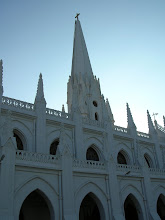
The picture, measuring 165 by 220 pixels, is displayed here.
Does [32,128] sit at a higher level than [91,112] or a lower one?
lower

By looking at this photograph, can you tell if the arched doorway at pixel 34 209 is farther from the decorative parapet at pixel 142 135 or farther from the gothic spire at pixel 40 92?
the decorative parapet at pixel 142 135

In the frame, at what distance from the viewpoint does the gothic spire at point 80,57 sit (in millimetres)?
31233

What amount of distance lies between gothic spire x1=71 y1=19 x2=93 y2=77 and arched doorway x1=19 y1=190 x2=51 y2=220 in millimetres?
16095

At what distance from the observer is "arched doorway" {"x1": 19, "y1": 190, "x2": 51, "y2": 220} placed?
59.0ft

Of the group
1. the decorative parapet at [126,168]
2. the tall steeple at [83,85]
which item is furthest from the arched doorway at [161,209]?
the tall steeple at [83,85]

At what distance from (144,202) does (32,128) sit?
10035 mm

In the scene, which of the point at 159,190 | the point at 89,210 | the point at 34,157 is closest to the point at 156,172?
the point at 159,190

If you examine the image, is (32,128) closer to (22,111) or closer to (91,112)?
(22,111)

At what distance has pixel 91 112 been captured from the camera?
27875 millimetres

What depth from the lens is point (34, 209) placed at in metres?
18.5

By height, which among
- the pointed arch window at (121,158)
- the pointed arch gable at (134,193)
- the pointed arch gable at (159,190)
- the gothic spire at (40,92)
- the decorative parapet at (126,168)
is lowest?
the pointed arch gable at (134,193)

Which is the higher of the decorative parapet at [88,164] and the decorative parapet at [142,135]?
the decorative parapet at [142,135]

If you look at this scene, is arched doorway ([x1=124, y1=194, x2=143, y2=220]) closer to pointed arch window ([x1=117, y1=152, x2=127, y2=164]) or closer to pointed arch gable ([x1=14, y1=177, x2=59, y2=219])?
pointed arch window ([x1=117, y1=152, x2=127, y2=164])

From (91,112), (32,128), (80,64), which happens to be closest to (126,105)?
(91,112)
